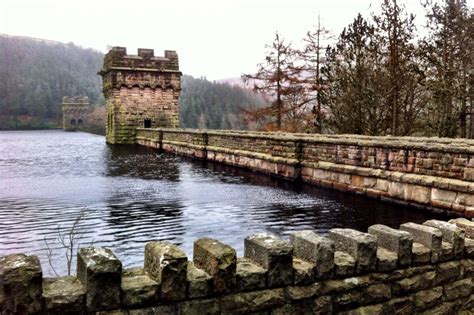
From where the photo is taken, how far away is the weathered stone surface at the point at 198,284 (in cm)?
285

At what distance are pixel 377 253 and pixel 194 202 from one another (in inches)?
266

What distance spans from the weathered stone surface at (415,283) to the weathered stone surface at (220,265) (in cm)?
Answer: 154

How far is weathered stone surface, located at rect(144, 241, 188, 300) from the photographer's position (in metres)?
2.75

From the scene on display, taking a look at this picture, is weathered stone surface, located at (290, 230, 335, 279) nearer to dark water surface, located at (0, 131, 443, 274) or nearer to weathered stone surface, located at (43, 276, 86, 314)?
weathered stone surface, located at (43, 276, 86, 314)

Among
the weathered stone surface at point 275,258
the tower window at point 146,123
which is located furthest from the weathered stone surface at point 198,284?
the tower window at point 146,123

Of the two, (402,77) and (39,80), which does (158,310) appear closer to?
(402,77)

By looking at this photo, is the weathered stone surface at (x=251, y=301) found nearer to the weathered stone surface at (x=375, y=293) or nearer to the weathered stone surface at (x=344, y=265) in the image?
the weathered stone surface at (x=344, y=265)

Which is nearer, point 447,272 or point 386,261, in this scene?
point 386,261

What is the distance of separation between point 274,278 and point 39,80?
133 m

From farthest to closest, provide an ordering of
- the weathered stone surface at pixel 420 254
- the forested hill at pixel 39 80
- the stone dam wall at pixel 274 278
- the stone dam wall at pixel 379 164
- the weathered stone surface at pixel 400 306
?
the forested hill at pixel 39 80 → the stone dam wall at pixel 379 164 → the weathered stone surface at pixel 420 254 → the weathered stone surface at pixel 400 306 → the stone dam wall at pixel 274 278

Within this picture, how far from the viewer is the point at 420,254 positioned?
3787 millimetres

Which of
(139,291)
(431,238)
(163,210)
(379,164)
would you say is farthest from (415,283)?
(379,164)

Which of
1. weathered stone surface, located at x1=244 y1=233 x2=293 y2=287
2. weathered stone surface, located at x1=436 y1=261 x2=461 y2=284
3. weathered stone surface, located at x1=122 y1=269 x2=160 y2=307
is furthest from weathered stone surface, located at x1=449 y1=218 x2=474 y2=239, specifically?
weathered stone surface, located at x1=122 y1=269 x2=160 y2=307

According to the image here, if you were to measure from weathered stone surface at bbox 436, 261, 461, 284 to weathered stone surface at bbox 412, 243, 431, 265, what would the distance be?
7.5 inches
